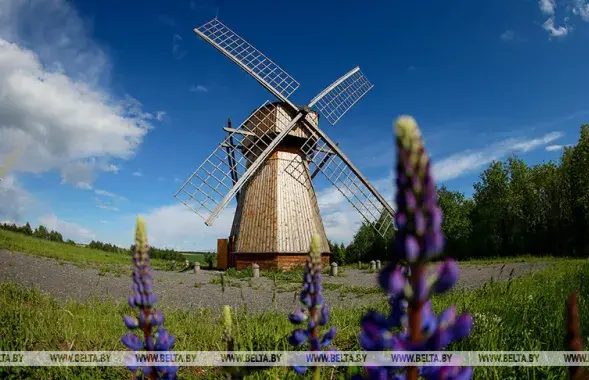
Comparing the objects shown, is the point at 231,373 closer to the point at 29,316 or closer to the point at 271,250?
the point at 29,316

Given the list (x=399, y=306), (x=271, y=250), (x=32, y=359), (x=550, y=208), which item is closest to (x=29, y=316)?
(x=32, y=359)

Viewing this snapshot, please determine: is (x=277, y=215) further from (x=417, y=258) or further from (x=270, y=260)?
(x=417, y=258)

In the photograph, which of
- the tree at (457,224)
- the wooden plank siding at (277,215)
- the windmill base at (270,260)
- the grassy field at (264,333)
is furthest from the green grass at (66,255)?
the tree at (457,224)

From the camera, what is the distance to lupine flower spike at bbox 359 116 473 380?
1119 mm

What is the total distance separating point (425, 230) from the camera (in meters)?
1.13

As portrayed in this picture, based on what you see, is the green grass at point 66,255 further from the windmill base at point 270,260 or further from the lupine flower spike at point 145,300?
the lupine flower spike at point 145,300

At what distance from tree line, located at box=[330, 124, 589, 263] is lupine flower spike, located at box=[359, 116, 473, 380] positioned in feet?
119

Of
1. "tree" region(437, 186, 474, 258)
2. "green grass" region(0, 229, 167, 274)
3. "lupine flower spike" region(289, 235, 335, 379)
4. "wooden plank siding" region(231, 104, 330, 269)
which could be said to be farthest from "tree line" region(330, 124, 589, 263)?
"lupine flower spike" region(289, 235, 335, 379)

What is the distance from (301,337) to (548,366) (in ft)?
9.38

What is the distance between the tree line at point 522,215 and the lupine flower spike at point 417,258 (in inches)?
1430

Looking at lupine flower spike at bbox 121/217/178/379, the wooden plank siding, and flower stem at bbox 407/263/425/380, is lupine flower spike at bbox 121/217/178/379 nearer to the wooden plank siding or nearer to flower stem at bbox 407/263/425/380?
flower stem at bbox 407/263/425/380

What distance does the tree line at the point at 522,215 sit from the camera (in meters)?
39.8

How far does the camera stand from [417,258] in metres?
1.13

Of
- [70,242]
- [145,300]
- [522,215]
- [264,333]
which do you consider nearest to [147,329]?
[145,300]
